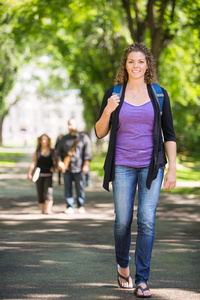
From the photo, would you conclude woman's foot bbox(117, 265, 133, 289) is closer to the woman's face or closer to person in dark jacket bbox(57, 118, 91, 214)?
the woman's face

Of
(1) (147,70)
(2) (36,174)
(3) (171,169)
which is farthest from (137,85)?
(2) (36,174)

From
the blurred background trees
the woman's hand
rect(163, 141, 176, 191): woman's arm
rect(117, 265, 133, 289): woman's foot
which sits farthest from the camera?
the blurred background trees

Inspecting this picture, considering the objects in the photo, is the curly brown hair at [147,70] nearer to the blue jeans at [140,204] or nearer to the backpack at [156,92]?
the backpack at [156,92]

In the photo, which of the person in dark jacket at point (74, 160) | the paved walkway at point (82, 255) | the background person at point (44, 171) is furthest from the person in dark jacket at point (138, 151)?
the background person at point (44, 171)

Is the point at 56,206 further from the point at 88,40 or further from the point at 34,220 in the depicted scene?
the point at 88,40

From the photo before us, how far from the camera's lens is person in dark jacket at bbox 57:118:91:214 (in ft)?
33.7

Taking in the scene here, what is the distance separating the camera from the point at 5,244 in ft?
22.6

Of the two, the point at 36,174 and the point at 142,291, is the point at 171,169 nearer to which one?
the point at 142,291

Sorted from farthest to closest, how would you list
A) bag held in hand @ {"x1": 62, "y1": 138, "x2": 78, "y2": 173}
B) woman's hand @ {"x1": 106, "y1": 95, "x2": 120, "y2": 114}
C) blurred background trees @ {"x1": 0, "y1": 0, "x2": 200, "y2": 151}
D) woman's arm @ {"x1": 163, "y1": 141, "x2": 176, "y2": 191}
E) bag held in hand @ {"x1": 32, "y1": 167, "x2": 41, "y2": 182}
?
1. blurred background trees @ {"x1": 0, "y1": 0, "x2": 200, "y2": 151}
2. bag held in hand @ {"x1": 62, "y1": 138, "x2": 78, "y2": 173}
3. bag held in hand @ {"x1": 32, "y1": 167, "x2": 41, "y2": 182}
4. woman's arm @ {"x1": 163, "y1": 141, "x2": 176, "y2": 191}
5. woman's hand @ {"x1": 106, "y1": 95, "x2": 120, "y2": 114}

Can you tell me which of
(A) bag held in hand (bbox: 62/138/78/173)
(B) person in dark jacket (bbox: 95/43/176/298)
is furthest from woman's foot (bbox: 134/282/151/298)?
(A) bag held in hand (bbox: 62/138/78/173)

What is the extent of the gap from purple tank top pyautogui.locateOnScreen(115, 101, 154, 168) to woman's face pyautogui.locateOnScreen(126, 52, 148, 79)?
29cm

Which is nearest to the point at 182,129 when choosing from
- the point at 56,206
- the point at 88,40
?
the point at 88,40

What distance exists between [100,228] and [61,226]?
0.65m

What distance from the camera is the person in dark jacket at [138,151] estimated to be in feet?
14.4
